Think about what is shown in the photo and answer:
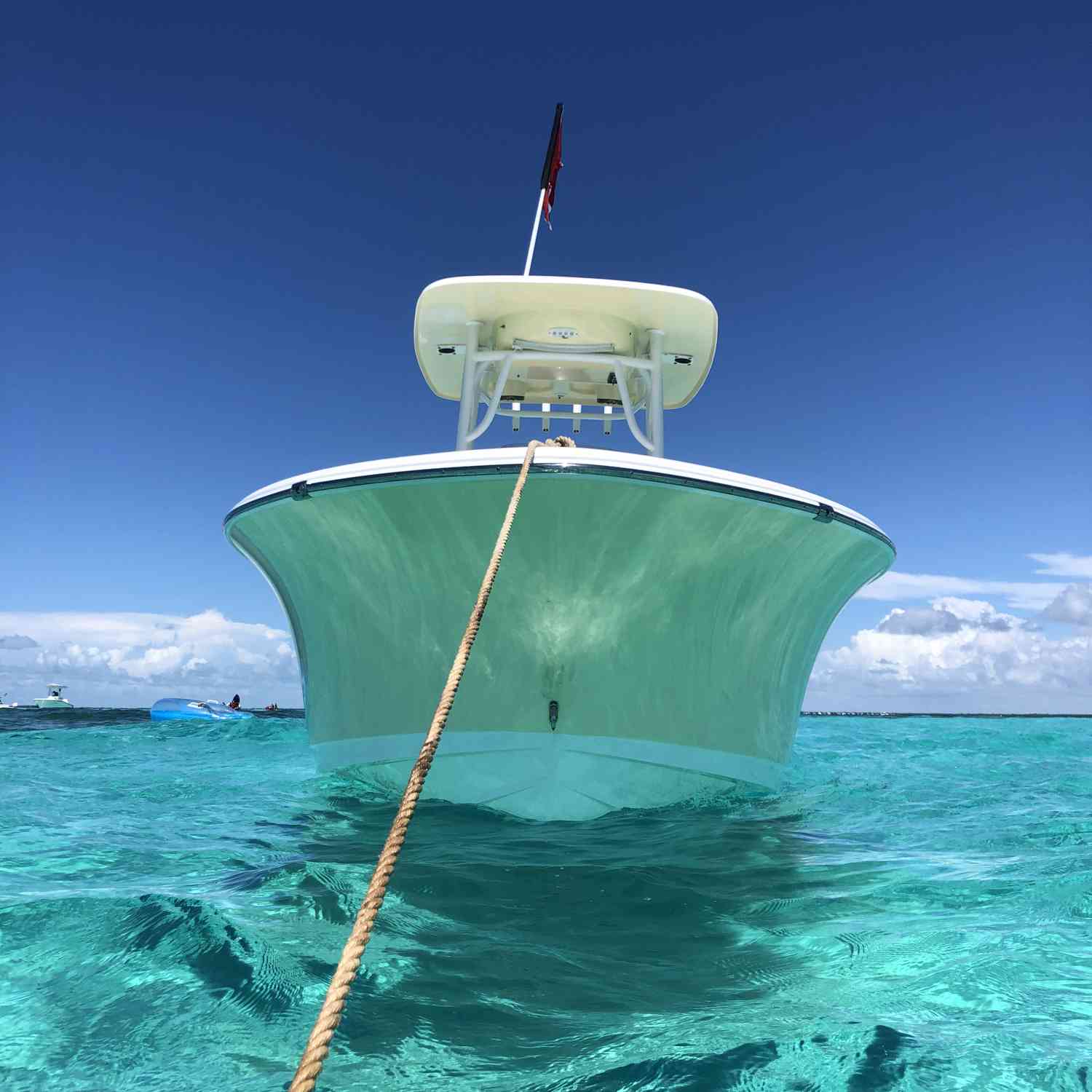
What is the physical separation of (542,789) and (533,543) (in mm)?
1311

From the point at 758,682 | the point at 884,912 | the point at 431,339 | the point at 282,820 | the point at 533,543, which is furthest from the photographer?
the point at 431,339

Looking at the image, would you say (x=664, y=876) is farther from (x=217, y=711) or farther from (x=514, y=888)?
(x=217, y=711)

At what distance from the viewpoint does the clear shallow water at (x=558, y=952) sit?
1740mm

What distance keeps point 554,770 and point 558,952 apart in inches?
67.7

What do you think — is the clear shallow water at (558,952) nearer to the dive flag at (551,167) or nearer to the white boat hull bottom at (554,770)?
the white boat hull bottom at (554,770)

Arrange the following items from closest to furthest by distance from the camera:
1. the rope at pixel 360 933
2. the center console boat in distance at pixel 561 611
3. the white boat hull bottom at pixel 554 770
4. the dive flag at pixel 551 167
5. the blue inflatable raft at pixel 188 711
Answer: the rope at pixel 360 933 < the center console boat in distance at pixel 561 611 < the white boat hull bottom at pixel 554 770 < the dive flag at pixel 551 167 < the blue inflatable raft at pixel 188 711

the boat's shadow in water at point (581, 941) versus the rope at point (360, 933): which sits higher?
the rope at point (360, 933)

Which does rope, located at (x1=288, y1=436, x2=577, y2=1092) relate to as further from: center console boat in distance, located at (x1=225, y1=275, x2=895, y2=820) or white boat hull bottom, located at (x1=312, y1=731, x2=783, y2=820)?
white boat hull bottom, located at (x1=312, y1=731, x2=783, y2=820)

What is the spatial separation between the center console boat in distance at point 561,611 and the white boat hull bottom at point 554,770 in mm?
10

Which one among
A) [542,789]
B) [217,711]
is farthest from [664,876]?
[217,711]

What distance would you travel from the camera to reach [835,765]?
967 centimetres

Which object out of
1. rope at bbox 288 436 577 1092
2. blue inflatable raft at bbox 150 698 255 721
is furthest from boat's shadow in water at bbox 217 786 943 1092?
blue inflatable raft at bbox 150 698 255 721

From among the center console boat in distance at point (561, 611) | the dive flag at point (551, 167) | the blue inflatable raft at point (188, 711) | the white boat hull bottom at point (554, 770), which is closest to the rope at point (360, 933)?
the center console boat in distance at point (561, 611)

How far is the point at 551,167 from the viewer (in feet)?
24.8
